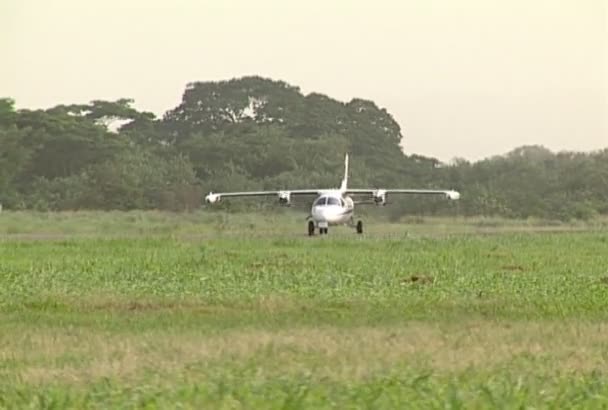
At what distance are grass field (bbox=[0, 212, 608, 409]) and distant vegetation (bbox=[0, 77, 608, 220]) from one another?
38940 millimetres

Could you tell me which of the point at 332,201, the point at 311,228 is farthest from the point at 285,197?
the point at 311,228

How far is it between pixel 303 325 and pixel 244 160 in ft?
217

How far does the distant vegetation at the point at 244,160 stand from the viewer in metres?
74.4

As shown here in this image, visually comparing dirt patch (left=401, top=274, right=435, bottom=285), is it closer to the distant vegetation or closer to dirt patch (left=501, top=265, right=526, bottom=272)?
dirt patch (left=501, top=265, right=526, bottom=272)

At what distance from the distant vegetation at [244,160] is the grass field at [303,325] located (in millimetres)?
38940

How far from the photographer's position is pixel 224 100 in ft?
309

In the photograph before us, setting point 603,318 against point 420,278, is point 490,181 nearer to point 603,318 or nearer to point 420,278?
point 420,278

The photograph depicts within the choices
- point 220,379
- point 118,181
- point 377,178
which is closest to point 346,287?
point 220,379

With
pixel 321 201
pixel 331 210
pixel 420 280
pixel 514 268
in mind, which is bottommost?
pixel 420 280

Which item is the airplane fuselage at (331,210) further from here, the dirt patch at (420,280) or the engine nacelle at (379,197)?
the dirt patch at (420,280)

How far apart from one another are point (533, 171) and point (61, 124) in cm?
2802

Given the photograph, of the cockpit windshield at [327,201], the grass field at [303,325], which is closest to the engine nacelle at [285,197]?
the cockpit windshield at [327,201]

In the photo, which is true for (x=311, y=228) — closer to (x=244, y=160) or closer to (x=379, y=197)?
(x=379, y=197)

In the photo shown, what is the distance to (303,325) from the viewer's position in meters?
17.7
